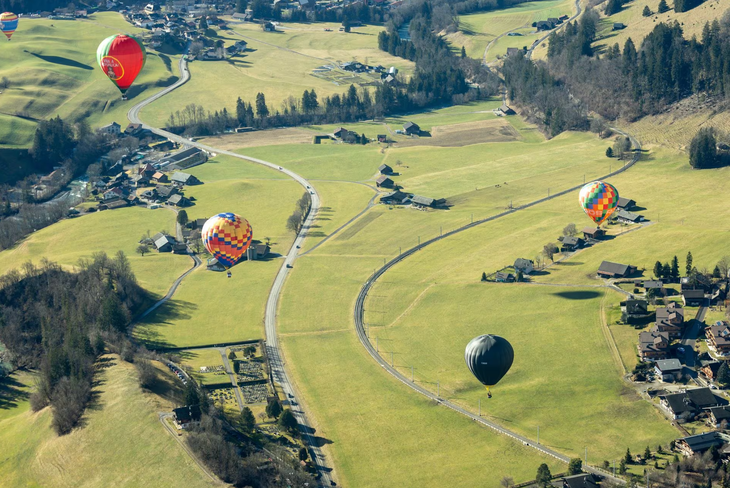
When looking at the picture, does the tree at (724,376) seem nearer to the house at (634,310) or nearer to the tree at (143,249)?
the house at (634,310)

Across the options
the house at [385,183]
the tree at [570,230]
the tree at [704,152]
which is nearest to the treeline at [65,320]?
the house at [385,183]

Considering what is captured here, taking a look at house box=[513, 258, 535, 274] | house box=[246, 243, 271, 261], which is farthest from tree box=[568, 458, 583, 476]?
house box=[246, 243, 271, 261]

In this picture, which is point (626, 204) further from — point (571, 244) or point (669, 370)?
point (669, 370)

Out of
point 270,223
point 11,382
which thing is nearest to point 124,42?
point 270,223

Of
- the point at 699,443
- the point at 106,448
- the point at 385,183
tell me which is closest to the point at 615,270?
the point at 699,443

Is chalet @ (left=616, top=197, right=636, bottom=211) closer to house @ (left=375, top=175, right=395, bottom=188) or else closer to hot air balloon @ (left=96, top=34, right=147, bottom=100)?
house @ (left=375, top=175, right=395, bottom=188)

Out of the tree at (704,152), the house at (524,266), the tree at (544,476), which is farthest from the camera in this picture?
the tree at (704,152)

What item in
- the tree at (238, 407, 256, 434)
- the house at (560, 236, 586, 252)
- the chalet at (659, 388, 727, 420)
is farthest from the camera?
the house at (560, 236, 586, 252)
